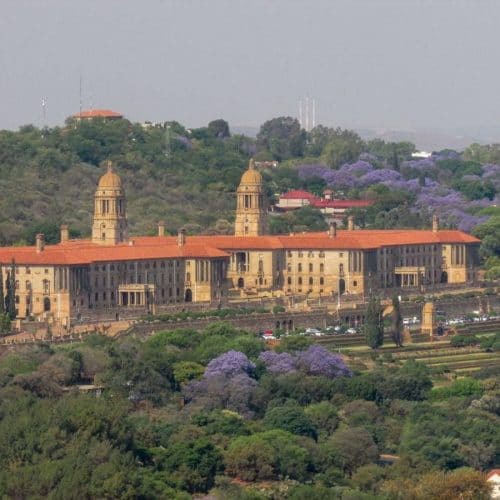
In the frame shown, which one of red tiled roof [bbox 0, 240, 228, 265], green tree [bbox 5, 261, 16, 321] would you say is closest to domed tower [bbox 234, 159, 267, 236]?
red tiled roof [bbox 0, 240, 228, 265]

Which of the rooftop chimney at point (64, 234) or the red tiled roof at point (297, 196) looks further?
the red tiled roof at point (297, 196)

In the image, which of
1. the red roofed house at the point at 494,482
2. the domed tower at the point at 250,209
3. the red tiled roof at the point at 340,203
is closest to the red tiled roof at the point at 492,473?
the red roofed house at the point at 494,482

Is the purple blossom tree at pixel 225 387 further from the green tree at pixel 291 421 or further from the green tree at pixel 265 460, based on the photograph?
the green tree at pixel 265 460

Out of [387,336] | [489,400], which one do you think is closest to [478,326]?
[387,336]

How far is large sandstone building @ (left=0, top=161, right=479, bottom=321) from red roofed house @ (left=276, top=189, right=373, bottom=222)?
1341 cm

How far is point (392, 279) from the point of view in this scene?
121 m

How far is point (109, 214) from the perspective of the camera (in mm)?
115750

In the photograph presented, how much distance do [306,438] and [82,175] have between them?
62327 millimetres

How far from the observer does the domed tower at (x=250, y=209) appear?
122875 millimetres

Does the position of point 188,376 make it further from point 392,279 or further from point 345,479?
point 392,279

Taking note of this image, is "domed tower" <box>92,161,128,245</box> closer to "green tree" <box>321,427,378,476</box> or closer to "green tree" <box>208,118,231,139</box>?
"green tree" <box>321,427,378,476</box>

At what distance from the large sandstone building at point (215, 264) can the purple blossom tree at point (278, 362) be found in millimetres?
10694

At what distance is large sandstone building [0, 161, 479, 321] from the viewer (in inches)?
4181

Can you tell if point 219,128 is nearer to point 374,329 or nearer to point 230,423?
point 374,329
